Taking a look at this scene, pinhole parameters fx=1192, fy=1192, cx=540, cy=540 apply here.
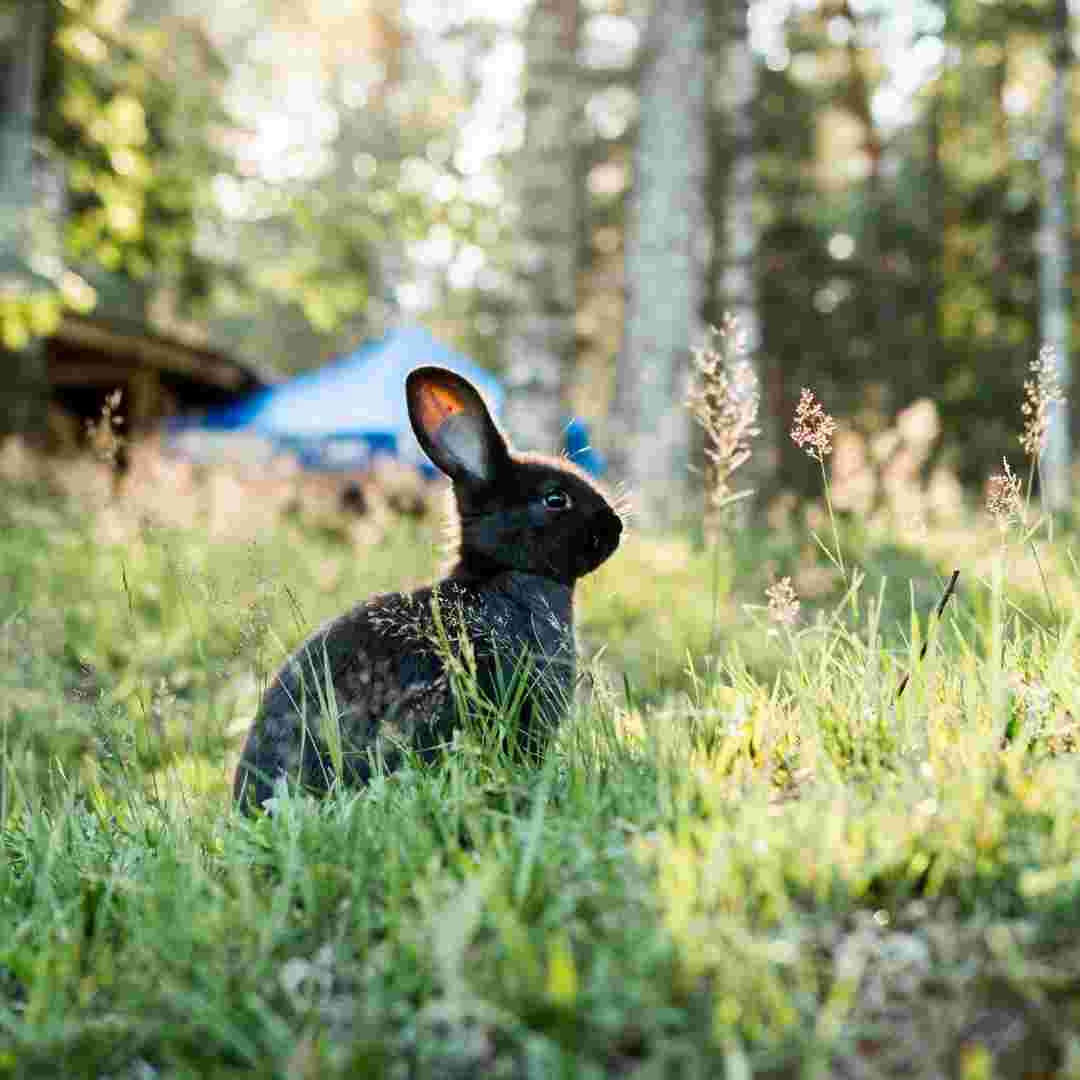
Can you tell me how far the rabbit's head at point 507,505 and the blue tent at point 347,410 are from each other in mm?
13836

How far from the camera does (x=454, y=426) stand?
11.6 ft

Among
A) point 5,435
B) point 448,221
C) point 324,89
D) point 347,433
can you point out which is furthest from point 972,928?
point 324,89

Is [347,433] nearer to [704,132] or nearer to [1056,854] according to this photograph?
[704,132]

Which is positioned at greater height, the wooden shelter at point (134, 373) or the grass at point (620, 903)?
the wooden shelter at point (134, 373)

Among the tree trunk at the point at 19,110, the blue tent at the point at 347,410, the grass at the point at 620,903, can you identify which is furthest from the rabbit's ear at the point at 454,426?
the blue tent at the point at 347,410

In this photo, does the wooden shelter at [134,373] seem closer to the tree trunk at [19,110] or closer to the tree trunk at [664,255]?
the tree trunk at [19,110]

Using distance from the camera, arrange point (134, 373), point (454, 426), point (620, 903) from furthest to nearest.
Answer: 1. point (134, 373)
2. point (454, 426)
3. point (620, 903)

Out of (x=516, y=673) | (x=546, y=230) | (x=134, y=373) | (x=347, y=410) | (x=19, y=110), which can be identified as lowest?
(x=516, y=673)

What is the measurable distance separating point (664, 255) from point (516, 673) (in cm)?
797

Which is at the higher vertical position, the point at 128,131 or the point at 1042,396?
the point at 128,131

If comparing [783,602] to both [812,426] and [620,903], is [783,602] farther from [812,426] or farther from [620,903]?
[620,903]

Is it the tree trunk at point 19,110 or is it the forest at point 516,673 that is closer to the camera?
the forest at point 516,673

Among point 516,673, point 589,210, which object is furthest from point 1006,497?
point 589,210

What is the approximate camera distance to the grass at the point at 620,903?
5.37ft
